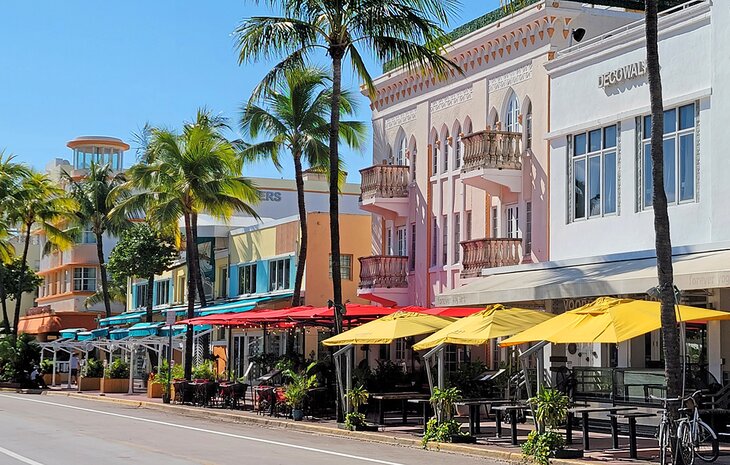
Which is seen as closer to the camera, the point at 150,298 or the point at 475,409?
the point at 475,409

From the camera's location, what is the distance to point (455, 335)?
2245 centimetres

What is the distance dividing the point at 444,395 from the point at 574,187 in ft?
28.3

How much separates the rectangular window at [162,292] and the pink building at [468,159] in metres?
23.9

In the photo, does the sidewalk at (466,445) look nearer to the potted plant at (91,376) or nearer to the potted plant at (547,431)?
the potted plant at (547,431)

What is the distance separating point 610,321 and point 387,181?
20686mm

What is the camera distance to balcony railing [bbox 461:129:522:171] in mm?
32312

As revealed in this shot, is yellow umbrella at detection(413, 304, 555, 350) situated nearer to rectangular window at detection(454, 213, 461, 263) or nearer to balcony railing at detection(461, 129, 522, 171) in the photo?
balcony railing at detection(461, 129, 522, 171)

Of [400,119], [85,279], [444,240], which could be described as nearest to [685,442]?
[444,240]

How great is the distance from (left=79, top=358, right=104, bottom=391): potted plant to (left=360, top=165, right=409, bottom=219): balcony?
1801 cm

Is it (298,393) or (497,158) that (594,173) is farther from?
(298,393)

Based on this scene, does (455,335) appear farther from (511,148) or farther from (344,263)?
(344,263)

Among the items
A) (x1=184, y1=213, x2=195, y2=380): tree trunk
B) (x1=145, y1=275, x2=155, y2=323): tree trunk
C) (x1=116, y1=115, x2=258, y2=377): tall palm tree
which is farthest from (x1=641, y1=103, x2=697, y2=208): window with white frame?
(x1=145, y1=275, x2=155, y2=323): tree trunk

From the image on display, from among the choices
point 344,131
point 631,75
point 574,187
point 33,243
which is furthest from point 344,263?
point 33,243

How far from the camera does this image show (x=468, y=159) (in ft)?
108
